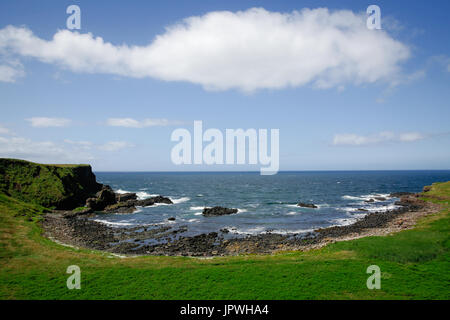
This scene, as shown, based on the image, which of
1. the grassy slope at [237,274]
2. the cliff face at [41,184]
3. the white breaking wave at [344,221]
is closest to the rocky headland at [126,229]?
the cliff face at [41,184]

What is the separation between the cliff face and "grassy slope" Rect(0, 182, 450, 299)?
3589 cm

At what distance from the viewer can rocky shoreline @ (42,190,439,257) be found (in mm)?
34750

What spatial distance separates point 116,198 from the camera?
3049 inches

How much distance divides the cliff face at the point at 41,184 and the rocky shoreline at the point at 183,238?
13260mm

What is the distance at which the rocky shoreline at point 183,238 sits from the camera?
34750 millimetres

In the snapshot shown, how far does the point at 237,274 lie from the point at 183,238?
21837mm

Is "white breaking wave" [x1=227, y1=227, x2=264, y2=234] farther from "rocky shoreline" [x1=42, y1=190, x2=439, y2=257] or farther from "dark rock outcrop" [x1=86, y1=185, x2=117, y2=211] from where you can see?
"dark rock outcrop" [x1=86, y1=185, x2=117, y2=211]

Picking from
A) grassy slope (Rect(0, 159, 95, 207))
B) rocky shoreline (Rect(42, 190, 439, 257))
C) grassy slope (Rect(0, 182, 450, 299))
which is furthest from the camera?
grassy slope (Rect(0, 159, 95, 207))

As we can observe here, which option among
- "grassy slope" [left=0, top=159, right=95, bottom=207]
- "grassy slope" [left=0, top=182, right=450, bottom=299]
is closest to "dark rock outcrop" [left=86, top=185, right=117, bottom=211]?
"grassy slope" [left=0, top=159, right=95, bottom=207]

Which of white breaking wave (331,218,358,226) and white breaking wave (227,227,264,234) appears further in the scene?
white breaking wave (331,218,358,226)

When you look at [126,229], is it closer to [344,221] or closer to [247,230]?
[247,230]

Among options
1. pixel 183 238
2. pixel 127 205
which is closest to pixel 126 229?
pixel 183 238

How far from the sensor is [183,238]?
133ft
